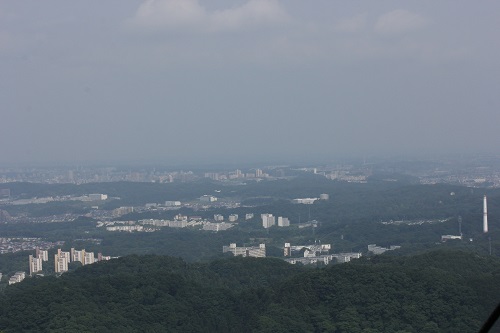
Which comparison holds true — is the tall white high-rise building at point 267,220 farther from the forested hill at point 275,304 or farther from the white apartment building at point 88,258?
the forested hill at point 275,304

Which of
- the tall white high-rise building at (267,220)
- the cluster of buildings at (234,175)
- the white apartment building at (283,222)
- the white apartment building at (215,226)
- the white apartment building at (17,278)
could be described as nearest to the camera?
the white apartment building at (17,278)

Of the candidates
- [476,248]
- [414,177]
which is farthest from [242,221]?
[414,177]

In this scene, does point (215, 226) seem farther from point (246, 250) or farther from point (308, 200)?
point (308, 200)

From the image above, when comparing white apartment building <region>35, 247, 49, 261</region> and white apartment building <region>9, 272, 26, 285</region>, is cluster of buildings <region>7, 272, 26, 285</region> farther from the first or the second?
white apartment building <region>35, 247, 49, 261</region>

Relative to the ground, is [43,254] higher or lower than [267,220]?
higher

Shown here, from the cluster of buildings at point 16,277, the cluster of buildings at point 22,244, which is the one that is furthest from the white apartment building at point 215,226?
the cluster of buildings at point 16,277

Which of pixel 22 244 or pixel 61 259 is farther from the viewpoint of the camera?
pixel 22 244

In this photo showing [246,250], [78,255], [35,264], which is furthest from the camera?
[246,250]

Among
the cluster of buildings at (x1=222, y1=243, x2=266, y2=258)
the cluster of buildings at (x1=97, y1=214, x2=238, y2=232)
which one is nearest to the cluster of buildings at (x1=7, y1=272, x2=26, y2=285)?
the cluster of buildings at (x1=222, y1=243, x2=266, y2=258)

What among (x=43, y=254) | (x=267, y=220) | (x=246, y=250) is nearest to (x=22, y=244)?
(x=43, y=254)
